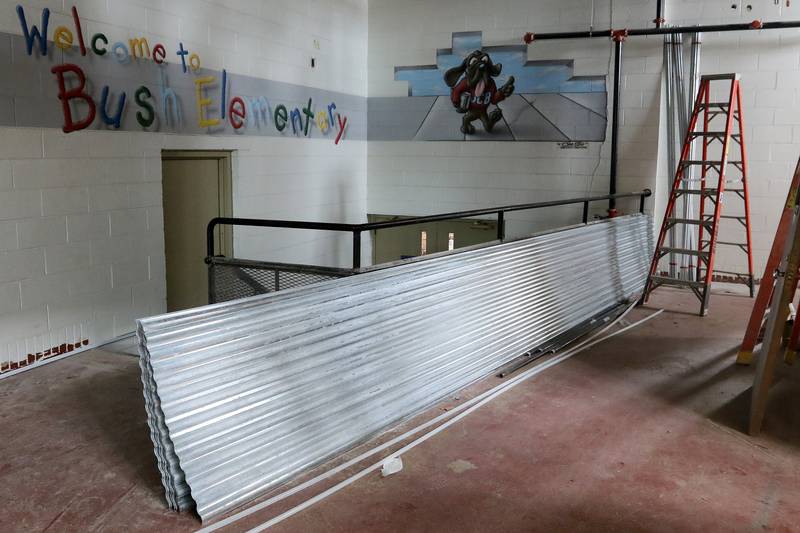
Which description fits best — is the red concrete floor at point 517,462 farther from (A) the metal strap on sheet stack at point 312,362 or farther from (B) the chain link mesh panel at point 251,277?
(B) the chain link mesh panel at point 251,277

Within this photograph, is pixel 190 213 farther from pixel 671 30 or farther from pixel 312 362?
pixel 671 30

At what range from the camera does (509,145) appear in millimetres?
8078

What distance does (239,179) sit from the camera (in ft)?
21.2

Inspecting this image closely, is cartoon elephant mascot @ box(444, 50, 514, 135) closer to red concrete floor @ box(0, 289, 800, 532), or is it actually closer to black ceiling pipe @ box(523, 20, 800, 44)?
black ceiling pipe @ box(523, 20, 800, 44)

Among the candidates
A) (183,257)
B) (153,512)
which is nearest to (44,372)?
(183,257)

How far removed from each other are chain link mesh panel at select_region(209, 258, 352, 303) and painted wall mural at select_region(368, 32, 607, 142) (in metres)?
4.35

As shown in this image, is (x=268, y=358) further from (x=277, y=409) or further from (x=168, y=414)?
(x=168, y=414)

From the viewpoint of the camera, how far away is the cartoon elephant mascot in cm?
805

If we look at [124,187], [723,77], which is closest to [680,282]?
[723,77]

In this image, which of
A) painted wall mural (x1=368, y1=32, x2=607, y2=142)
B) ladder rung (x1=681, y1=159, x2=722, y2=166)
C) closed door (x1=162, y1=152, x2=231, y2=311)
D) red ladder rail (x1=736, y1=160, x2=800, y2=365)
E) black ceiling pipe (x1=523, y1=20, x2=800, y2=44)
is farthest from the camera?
painted wall mural (x1=368, y1=32, x2=607, y2=142)

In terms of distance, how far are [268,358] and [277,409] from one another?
8.9 inches

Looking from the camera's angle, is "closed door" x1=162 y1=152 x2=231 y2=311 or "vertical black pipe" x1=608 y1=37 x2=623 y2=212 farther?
"vertical black pipe" x1=608 y1=37 x2=623 y2=212

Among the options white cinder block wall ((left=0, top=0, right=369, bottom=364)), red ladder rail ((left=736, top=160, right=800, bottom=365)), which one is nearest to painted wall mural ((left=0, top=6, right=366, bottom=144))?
white cinder block wall ((left=0, top=0, right=369, bottom=364))

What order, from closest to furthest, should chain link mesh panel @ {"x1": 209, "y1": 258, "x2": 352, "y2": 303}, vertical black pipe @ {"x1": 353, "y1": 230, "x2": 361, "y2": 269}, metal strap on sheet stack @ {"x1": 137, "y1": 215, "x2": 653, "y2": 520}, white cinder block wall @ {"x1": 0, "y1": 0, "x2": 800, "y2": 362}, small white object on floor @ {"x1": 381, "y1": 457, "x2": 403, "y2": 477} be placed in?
metal strap on sheet stack @ {"x1": 137, "y1": 215, "x2": 653, "y2": 520} → small white object on floor @ {"x1": 381, "y1": 457, "x2": 403, "y2": 477} → vertical black pipe @ {"x1": 353, "y1": 230, "x2": 361, "y2": 269} → chain link mesh panel @ {"x1": 209, "y1": 258, "x2": 352, "y2": 303} → white cinder block wall @ {"x1": 0, "y1": 0, "x2": 800, "y2": 362}
